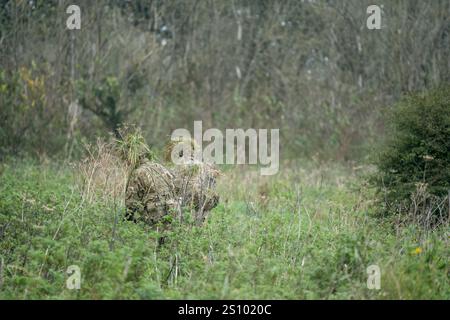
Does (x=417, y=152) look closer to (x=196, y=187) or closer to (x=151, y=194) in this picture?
(x=196, y=187)

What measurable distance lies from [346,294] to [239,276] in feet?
3.26

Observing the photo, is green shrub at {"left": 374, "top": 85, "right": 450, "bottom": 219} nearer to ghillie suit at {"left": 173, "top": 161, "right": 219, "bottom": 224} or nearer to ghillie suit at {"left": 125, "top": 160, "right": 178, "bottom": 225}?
ghillie suit at {"left": 173, "top": 161, "right": 219, "bottom": 224}

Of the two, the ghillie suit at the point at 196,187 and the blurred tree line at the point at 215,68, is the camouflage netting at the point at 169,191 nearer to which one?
the ghillie suit at the point at 196,187

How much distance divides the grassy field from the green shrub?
2.90 feet

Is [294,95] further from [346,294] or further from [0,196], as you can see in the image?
[346,294]

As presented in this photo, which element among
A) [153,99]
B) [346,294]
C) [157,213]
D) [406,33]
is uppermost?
[406,33]

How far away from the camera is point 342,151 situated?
17688mm

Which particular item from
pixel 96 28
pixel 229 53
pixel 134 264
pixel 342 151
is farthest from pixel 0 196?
pixel 229 53

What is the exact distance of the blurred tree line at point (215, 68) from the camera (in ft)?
53.1

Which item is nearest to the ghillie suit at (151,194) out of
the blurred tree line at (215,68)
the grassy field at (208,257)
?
the grassy field at (208,257)

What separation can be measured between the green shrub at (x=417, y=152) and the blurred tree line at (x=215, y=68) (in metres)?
4.47

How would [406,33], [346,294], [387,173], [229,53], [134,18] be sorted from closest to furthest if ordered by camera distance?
1. [346,294]
2. [387,173]
3. [406,33]
4. [134,18]
5. [229,53]

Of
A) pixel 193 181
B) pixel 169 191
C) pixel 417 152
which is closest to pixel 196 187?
pixel 193 181

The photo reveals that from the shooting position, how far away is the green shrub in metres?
8.60
